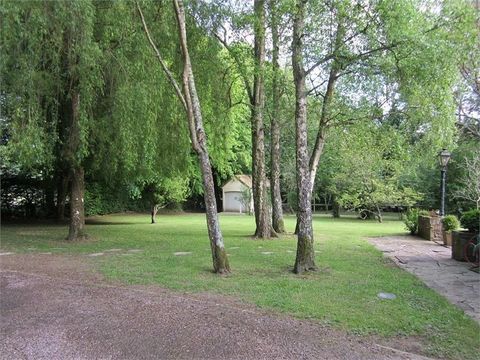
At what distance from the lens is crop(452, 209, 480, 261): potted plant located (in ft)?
32.0

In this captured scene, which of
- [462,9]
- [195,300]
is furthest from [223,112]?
[195,300]

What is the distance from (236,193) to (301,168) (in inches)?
1038

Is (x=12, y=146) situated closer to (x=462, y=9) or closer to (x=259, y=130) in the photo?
(x=259, y=130)

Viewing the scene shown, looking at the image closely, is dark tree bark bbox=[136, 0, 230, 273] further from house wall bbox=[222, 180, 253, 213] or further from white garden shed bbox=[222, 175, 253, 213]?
house wall bbox=[222, 180, 253, 213]

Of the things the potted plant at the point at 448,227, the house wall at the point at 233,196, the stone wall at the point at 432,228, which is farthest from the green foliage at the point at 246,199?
the potted plant at the point at 448,227

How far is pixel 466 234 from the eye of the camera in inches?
391

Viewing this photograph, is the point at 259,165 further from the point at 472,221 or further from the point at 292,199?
the point at 292,199

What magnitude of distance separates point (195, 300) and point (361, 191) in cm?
2259

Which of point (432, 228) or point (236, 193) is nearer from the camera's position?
point (432, 228)

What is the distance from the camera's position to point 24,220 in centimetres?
2044

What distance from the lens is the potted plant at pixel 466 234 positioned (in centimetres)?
974

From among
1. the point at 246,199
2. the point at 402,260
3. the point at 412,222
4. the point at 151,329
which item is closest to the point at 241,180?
the point at 246,199

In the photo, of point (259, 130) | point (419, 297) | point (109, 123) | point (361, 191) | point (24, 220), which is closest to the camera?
point (419, 297)

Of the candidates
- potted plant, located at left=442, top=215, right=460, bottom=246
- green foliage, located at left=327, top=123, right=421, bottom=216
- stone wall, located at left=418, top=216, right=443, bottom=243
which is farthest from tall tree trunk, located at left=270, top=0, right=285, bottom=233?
green foliage, located at left=327, top=123, right=421, bottom=216
